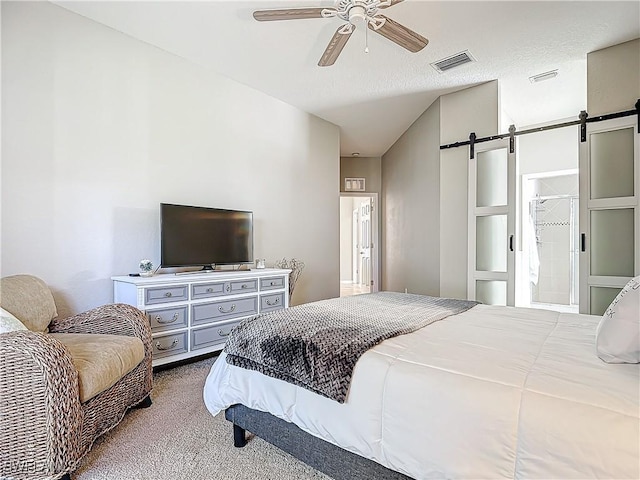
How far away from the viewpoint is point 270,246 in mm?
4285

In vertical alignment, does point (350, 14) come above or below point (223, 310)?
above

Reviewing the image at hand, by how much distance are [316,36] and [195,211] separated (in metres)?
1.87

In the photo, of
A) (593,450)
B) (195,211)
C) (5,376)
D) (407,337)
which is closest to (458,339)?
(407,337)

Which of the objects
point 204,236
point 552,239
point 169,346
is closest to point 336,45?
point 204,236

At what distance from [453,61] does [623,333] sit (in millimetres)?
3073

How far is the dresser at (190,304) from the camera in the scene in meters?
2.67

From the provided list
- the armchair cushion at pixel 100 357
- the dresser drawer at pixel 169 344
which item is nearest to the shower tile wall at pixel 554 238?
the dresser drawer at pixel 169 344

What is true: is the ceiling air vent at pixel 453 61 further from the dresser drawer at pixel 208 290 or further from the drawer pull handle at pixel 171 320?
the drawer pull handle at pixel 171 320

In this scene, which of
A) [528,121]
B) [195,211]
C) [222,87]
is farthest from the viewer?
[528,121]

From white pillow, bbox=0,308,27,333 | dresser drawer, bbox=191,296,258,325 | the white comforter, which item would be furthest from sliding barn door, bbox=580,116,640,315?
white pillow, bbox=0,308,27,333

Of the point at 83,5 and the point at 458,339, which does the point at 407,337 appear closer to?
the point at 458,339

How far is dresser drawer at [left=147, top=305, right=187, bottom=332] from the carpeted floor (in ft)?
2.11

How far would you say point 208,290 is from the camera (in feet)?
9.89

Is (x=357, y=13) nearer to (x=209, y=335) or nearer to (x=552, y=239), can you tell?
(x=209, y=335)
